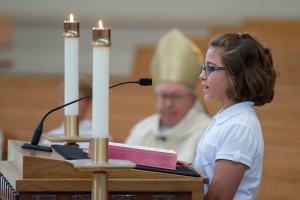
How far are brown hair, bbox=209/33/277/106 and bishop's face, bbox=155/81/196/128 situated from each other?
8.71 feet

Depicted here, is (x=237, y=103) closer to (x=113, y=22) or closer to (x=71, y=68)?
(x=71, y=68)

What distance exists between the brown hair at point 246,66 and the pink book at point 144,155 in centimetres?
34

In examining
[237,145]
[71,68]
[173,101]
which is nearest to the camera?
[237,145]

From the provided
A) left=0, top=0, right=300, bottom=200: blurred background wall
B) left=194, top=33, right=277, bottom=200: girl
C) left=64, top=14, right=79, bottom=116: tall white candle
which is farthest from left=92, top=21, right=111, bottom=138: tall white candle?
left=0, top=0, right=300, bottom=200: blurred background wall

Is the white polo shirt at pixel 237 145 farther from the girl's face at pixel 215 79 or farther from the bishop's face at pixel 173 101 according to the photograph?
the bishop's face at pixel 173 101

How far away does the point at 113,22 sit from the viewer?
9242 mm

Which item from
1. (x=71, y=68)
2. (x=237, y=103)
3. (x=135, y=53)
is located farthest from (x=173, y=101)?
(x=237, y=103)

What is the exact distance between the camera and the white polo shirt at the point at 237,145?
2824mm

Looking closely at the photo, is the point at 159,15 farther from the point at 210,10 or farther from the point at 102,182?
the point at 102,182

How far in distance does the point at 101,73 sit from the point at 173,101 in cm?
322

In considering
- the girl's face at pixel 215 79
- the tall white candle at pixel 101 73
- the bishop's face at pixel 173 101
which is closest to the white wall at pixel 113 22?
the bishop's face at pixel 173 101

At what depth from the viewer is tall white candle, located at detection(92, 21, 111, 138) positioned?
8.07ft

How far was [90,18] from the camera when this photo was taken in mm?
9180

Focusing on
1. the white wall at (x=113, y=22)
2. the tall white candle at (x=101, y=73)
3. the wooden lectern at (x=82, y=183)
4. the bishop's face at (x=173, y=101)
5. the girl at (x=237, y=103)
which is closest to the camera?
the tall white candle at (x=101, y=73)
